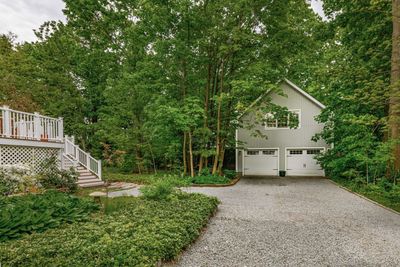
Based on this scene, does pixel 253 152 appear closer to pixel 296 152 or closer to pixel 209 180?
pixel 296 152

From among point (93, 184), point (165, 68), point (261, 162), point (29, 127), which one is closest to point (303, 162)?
point (261, 162)

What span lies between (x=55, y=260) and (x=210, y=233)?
2.74 meters

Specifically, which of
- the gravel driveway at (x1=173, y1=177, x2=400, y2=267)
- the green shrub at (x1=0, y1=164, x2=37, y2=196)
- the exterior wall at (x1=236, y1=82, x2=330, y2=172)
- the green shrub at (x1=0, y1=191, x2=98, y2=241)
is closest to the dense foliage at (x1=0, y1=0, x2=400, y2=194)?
the exterior wall at (x1=236, y1=82, x2=330, y2=172)

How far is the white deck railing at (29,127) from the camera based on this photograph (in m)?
7.90

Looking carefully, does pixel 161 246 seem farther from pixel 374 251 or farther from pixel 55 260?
pixel 374 251

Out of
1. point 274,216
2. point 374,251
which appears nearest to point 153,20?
point 274,216

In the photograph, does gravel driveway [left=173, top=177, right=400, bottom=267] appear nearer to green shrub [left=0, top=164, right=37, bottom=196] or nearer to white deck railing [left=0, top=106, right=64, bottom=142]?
green shrub [left=0, top=164, right=37, bottom=196]

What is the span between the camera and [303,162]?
48.1 ft

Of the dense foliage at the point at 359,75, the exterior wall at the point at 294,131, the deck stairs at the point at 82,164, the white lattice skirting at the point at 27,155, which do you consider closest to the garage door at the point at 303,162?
the exterior wall at the point at 294,131

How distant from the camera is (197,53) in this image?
1268cm

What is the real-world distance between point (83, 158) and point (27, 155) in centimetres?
281

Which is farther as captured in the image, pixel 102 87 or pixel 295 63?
pixel 102 87

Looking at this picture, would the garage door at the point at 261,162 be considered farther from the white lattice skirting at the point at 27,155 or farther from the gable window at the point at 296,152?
the white lattice skirting at the point at 27,155

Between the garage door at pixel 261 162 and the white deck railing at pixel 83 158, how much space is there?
9.04 metres
